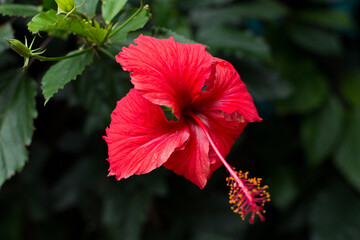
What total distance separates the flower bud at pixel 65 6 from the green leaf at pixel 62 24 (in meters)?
0.01

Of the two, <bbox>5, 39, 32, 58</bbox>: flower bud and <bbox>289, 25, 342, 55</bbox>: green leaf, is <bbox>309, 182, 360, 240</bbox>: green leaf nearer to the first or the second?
<bbox>289, 25, 342, 55</bbox>: green leaf

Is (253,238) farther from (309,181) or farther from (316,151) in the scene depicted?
(316,151)

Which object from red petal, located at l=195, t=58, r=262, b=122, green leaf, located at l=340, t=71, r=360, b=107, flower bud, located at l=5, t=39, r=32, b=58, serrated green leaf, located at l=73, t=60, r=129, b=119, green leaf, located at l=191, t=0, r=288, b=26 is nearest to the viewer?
flower bud, located at l=5, t=39, r=32, b=58

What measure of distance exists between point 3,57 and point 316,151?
51.7 inches

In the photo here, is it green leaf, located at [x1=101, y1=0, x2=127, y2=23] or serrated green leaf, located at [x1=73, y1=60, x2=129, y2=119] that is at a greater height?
green leaf, located at [x1=101, y1=0, x2=127, y2=23]

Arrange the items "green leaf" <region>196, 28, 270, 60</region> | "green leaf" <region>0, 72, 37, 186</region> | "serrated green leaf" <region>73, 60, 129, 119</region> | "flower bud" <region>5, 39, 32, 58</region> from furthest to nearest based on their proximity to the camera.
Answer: "green leaf" <region>196, 28, 270, 60</region> < "serrated green leaf" <region>73, 60, 129, 119</region> < "green leaf" <region>0, 72, 37, 186</region> < "flower bud" <region>5, 39, 32, 58</region>

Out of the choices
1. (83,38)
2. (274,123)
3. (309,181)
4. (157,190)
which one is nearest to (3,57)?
(83,38)

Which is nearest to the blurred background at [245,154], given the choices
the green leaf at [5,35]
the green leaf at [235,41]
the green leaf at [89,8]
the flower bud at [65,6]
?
the green leaf at [235,41]

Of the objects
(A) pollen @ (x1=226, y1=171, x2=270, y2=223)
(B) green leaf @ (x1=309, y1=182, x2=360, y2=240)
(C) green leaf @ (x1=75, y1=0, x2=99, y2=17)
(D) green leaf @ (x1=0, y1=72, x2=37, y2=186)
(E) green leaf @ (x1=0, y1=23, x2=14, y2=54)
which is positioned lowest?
(B) green leaf @ (x1=309, y1=182, x2=360, y2=240)

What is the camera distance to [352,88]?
1987mm

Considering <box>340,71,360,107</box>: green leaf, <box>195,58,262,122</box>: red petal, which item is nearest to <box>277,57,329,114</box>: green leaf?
<box>340,71,360,107</box>: green leaf

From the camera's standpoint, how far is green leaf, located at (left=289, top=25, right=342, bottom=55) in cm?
185

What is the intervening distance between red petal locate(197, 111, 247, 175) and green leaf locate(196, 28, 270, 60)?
69 centimetres

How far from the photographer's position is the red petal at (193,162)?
69 cm
